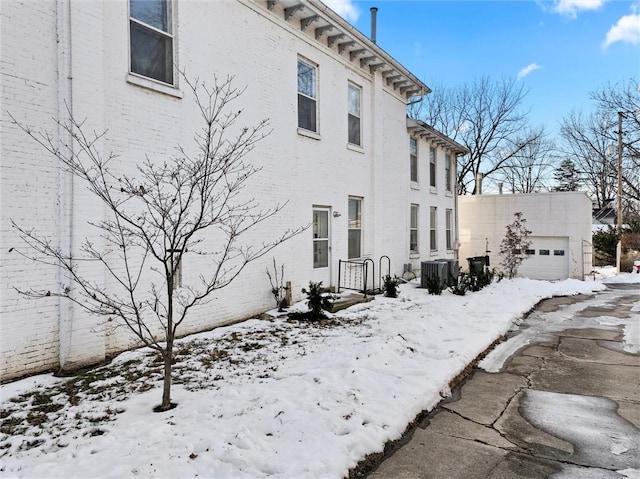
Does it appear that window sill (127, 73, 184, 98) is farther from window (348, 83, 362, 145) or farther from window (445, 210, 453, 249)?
window (445, 210, 453, 249)

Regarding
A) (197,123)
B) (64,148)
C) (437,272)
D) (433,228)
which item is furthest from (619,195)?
(64,148)

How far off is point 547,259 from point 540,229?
57.9 inches

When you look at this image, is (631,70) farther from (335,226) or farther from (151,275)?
(151,275)

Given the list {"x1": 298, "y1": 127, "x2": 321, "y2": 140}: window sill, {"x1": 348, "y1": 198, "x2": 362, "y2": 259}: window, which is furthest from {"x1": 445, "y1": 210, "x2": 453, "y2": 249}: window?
{"x1": 298, "y1": 127, "x2": 321, "y2": 140}: window sill

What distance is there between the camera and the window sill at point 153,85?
20.2 ft

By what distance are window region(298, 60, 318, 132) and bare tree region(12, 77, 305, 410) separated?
172 cm

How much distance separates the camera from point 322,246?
35.0ft

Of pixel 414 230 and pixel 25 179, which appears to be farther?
pixel 414 230

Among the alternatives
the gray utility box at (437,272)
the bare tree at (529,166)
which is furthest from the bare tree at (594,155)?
the gray utility box at (437,272)

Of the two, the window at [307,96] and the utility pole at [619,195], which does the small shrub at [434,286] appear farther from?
the utility pole at [619,195]

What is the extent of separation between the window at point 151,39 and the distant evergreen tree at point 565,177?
4247cm

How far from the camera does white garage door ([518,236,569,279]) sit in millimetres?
19822

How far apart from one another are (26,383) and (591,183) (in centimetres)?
4170

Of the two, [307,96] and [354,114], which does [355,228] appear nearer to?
[354,114]
